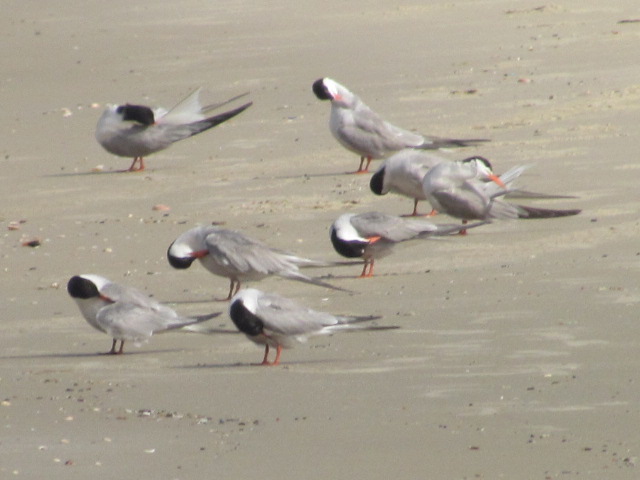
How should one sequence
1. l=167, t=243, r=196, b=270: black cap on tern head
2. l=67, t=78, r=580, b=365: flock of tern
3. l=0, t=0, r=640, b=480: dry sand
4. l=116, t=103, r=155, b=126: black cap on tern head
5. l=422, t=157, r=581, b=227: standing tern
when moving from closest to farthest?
l=0, t=0, r=640, b=480: dry sand → l=67, t=78, r=580, b=365: flock of tern → l=167, t=243, r=196, b=270: black cap on tern head → l=422, t=157, r=581, b=227: standing tern → l=116, t=103, r=155, b=126: black cap on tern head

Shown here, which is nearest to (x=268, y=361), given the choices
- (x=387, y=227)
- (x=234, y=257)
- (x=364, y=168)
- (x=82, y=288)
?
(x=82, y=288)

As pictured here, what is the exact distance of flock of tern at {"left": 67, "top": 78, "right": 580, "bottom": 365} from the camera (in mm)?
6559

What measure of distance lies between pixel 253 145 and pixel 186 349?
13.8ft

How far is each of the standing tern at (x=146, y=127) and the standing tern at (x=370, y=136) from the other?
2.85ft

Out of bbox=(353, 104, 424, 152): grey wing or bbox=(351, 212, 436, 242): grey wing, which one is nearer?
bbox=(351, 212, 436, 242): grey wing

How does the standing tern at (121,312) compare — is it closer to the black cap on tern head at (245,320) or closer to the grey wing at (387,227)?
the black cap on tern head at (245,320)

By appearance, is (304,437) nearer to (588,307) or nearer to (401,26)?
(588,307)

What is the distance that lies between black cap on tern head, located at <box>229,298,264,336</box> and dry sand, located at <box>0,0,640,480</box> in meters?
0.14

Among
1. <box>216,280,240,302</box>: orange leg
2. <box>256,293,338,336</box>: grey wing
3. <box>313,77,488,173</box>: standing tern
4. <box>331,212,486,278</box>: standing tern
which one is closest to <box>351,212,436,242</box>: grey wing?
<box>331,212,486,278</box>: standing tern

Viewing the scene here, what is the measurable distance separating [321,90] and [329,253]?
2.94m

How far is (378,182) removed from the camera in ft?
30.1

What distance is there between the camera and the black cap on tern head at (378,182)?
360 inches

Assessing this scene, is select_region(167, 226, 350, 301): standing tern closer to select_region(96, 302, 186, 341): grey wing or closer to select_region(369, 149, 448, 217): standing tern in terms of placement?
select_region(96, 302, 186, 341): grey wing

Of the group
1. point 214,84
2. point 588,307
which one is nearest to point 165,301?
point 588,307
